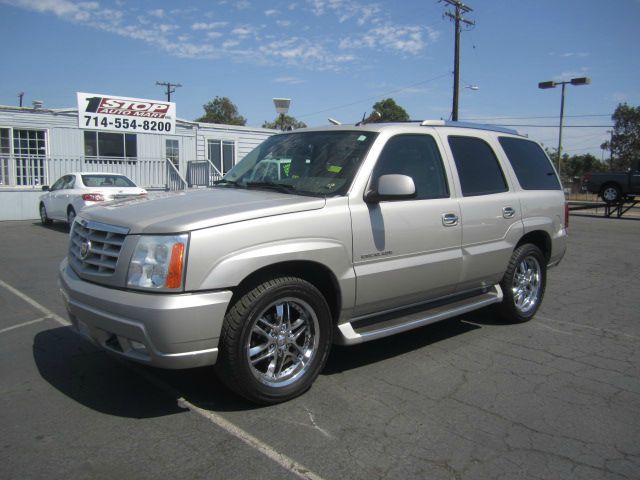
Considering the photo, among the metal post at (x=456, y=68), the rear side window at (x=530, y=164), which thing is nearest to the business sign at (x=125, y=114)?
the metal post at (x=456, y=68)

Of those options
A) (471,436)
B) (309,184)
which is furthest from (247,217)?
(471,436)

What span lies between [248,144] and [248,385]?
2225cm

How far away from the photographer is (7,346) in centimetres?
466

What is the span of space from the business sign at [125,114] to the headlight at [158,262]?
17.8m

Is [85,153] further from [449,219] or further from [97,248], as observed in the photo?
[449,219]

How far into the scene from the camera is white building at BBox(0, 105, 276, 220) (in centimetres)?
1742

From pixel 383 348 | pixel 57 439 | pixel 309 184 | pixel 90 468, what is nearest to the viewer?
pixel 90 468

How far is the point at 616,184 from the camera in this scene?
73.3 feet

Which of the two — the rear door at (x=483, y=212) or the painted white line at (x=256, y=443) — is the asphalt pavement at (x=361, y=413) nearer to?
the painted white line at (x=256, y=443)

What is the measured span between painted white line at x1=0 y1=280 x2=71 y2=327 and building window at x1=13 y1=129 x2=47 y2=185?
11921 mm

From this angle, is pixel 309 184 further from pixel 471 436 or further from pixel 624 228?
pixel 624 228

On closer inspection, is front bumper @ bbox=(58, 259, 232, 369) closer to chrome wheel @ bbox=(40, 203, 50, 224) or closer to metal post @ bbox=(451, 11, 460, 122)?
chrome wheel @ bbox=(40, 203, 50, 224)

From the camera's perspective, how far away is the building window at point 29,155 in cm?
1761

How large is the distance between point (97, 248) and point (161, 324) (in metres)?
0.84
